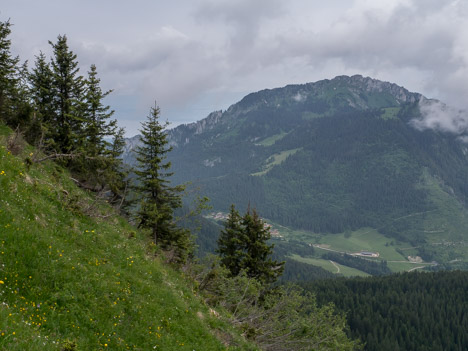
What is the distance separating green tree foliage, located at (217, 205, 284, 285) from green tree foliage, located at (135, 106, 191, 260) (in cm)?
843

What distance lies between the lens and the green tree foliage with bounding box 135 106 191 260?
90.2 feet

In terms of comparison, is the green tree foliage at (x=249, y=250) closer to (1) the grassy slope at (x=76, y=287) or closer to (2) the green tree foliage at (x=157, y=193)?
(2) the green tree foliage at (x=157, y=193)

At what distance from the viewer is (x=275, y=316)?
26453 millimetres

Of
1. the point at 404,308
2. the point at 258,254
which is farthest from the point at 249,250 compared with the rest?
the point at 404,308

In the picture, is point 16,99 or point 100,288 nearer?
point 100,288

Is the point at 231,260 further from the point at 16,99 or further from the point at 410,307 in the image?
the point at 410,307

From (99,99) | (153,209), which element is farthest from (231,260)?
(99,99)

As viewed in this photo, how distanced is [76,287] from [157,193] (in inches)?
713

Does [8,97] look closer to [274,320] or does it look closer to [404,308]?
[274,320]

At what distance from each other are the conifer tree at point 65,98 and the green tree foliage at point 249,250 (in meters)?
18.8

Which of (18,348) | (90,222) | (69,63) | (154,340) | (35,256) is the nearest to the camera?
(18,348)

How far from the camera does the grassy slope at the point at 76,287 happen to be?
9203mm

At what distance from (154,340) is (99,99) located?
24.4m

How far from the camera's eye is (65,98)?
1142 inches
